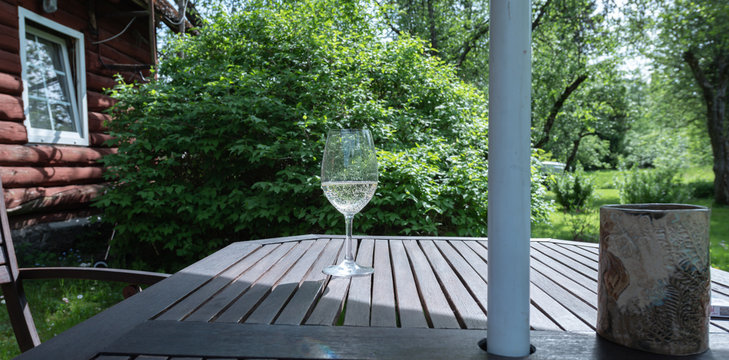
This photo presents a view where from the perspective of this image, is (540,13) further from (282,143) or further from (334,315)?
(334,315)

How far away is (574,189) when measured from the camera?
901 cm

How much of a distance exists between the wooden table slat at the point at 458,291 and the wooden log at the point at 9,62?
5090 millimetres

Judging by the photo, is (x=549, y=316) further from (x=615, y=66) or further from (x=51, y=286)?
(x=615, y=66)

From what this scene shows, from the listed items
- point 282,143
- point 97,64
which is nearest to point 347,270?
point 282,143

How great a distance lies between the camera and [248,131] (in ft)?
15.3

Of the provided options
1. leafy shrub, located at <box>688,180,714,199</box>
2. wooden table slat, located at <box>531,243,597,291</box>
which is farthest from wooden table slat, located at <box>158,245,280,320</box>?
leafy shrub, located at <box>688,180,714,199</box>

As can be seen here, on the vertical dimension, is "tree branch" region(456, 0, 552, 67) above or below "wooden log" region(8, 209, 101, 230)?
above

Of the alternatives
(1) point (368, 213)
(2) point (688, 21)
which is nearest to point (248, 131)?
(1) point (368, 213)

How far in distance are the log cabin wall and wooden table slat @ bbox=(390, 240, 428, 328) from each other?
4437mm

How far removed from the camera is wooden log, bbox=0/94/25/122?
15.2ft

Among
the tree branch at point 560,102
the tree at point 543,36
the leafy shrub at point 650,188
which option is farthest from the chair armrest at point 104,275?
the tree branch at point 560,102

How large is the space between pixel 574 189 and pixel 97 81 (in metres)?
8.23

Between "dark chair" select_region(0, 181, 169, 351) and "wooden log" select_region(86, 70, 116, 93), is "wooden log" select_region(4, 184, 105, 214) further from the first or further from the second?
"dark chair" select_region(0, 181, 169, 351)

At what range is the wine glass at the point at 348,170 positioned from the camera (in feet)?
3.97
